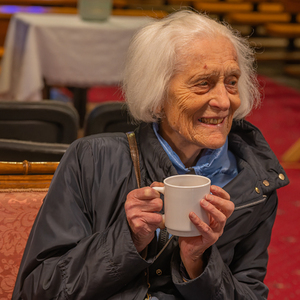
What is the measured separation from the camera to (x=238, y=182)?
4.65ft

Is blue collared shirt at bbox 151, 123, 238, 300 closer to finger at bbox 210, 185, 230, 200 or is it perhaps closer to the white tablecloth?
finger at bbox 210, 185, 230, 200

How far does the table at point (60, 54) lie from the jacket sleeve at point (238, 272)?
275 cm

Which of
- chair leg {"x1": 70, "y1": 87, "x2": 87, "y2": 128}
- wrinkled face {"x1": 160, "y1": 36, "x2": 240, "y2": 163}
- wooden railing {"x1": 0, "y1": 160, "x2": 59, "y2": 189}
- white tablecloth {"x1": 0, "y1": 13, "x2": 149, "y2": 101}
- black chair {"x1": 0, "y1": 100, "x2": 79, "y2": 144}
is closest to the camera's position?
wrinkled face {"x1": 160, "y1": 36, "x2": 240, "y2": 163}

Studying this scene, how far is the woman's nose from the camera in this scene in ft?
4.56

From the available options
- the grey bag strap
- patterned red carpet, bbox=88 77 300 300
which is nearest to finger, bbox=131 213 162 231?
the grey bag strap

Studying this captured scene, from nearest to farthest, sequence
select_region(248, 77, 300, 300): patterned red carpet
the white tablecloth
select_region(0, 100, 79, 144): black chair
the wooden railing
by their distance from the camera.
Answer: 1. the wooden railing
2. select_region(0, 100, 79, 144): black chair
3. select_region(248, 77, 300, 300): patterned red carpet
4. the white tablecloth

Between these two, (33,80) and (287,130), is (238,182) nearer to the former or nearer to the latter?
(33,80)

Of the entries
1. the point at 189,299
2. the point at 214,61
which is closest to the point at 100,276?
the point at 189,299

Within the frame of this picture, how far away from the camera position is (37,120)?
205 cm

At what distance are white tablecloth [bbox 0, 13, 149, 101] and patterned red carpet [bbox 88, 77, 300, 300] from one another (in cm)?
102

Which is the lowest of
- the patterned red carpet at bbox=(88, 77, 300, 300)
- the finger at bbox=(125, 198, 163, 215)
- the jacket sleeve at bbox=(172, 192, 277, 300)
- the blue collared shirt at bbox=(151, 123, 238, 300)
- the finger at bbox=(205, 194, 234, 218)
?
the patterned red carpet at bbox=(88, 77, 300, 300)

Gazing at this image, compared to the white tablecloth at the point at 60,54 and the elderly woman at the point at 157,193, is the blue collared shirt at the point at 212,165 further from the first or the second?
the white tablecloth at the point at 60,54

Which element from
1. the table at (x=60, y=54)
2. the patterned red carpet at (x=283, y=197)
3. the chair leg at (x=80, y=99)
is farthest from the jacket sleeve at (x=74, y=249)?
the chair leg at (x=80, y=99)

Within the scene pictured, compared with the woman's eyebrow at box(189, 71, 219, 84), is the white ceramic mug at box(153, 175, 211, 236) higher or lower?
lower
